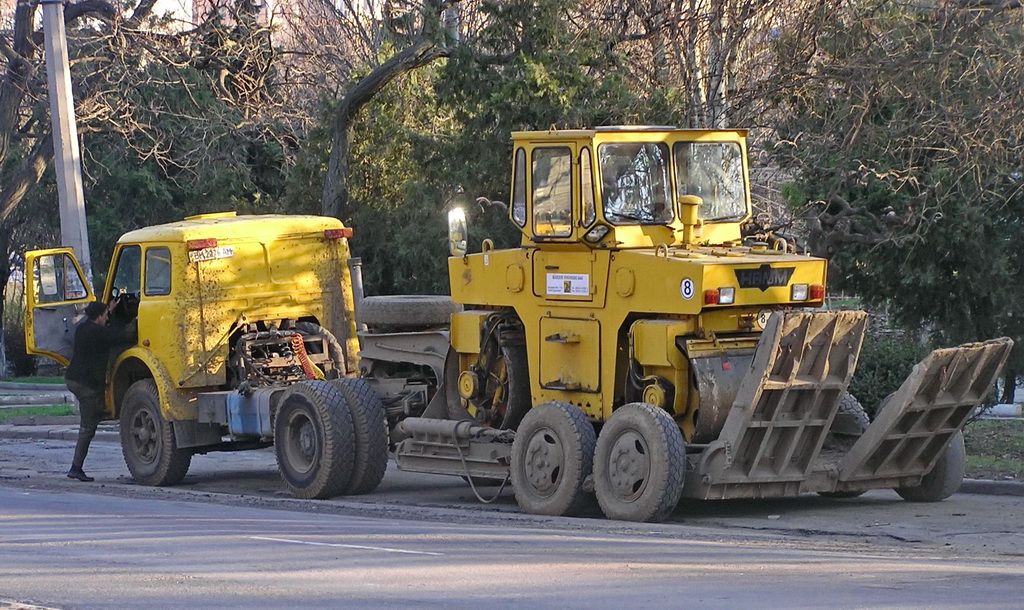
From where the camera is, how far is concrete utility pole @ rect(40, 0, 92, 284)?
20.6 meters

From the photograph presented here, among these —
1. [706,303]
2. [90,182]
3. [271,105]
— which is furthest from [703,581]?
[90,182]

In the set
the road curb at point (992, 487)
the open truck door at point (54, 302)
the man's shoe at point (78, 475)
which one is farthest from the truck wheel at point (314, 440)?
the road curb at point (992, 487)

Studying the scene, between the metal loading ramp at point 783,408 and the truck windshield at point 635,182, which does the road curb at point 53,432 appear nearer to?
the truck windshield at point 635,182

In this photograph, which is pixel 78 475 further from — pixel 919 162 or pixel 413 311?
pixel 919 162

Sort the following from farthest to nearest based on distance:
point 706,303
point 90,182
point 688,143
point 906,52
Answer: point 90,182 < point 906,52 < point 688,143 < point 706,303

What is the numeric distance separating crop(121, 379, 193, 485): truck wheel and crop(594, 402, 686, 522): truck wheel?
17.8ft

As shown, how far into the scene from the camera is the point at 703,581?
8227mm

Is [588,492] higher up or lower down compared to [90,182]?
lower down

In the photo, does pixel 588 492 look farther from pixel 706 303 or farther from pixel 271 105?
pixel 271 105

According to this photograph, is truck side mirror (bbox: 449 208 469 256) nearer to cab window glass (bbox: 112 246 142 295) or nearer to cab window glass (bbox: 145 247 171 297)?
cab window glass (bbox: 145 247 171 297)

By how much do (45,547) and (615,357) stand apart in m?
4.59

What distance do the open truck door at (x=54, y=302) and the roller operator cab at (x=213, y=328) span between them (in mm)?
11

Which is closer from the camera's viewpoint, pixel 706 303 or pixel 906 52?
pixel 706 303

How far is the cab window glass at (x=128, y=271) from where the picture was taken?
15336mm
